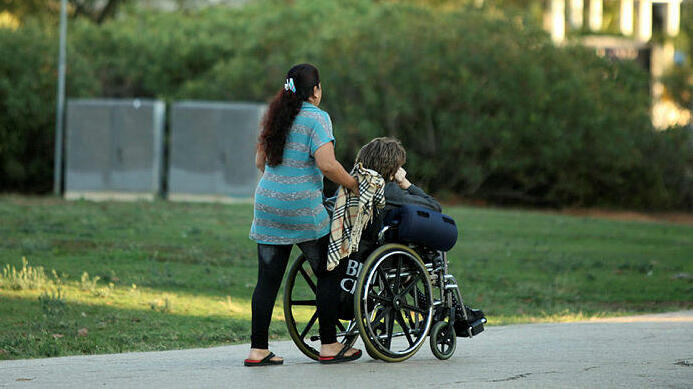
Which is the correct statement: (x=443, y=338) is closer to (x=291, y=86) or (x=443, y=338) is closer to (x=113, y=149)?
(x=291, y=86)

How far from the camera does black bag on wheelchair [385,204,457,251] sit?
6988 millimetres

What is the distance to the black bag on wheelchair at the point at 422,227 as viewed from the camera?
6.99 m

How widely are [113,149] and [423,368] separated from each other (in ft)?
53.4

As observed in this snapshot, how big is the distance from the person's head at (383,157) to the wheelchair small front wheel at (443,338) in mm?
1013

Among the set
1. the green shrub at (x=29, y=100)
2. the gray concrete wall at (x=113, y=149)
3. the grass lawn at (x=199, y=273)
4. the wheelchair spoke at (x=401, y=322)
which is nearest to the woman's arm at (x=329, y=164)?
the wheelchair spoke at (x=401, y=322)

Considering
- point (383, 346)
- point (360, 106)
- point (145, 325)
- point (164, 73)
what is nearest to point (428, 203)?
point (383, 346)

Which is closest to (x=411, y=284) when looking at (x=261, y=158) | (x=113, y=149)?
(x=261, y=158)

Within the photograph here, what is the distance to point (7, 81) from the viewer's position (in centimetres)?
2361

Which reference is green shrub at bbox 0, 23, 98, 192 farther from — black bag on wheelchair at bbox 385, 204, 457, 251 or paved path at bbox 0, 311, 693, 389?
black bag on wheelchair at bbox 385, 204, 457, 251

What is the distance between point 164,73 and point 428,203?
22.0 metres

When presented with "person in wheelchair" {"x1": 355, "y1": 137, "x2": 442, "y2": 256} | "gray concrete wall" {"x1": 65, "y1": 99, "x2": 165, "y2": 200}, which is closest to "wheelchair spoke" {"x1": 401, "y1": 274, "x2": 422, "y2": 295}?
"person in wheelchair" {"x1": 355, "y1": 137, "x2": 442, "y2": 256}

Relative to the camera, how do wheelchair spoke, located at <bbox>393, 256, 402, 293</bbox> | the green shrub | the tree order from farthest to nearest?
the tree → the green shrub → wheelchair spoke, located at <bbox>393, 256, 402, 293</bbox>

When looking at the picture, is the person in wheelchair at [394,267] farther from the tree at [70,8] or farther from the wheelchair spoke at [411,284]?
the tree at [70,8]

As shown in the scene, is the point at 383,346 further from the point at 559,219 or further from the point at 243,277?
the point at 559,219
